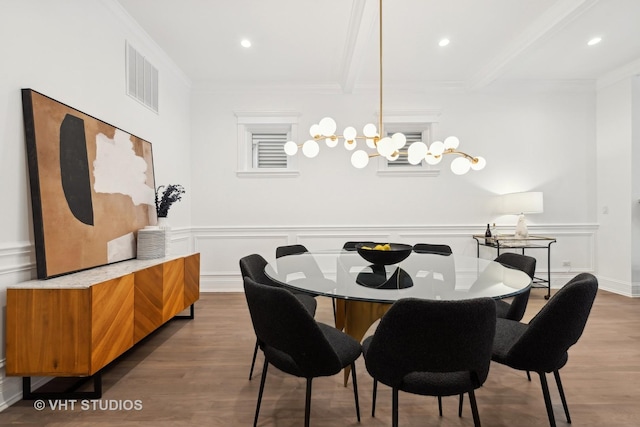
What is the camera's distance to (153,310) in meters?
2.52

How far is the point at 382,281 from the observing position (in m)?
1.79

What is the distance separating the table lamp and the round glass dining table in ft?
7.13

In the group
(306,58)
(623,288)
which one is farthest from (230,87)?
(623,288)

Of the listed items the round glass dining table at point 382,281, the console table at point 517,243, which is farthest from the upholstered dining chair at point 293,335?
the console table at point 517,243

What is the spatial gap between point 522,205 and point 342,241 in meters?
2.40

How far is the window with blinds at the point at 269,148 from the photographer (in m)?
4.74

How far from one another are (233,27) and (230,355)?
10.2 ft

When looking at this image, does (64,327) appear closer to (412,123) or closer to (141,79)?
(141,79)

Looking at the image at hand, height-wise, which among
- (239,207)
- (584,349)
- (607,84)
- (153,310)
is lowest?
(584,349)

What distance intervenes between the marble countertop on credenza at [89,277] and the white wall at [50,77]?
0.15m

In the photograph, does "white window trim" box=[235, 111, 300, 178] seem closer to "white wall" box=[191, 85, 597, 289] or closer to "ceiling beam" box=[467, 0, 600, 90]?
"white wall" box=[191, 85, 597, 289]

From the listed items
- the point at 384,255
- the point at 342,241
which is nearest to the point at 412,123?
the point at 342,241

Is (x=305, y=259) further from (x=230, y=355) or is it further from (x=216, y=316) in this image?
(x=216, y=316)

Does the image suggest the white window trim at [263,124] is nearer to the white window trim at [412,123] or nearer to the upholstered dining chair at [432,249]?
the white window trim at [412,123]
